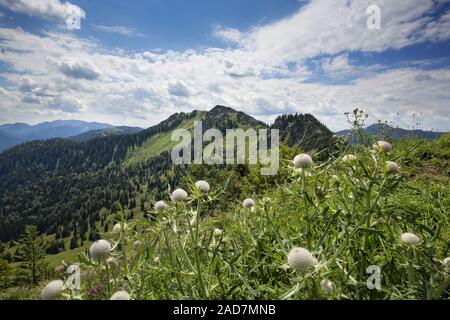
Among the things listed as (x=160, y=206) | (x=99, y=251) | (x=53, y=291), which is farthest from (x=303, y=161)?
(x=53, y=291)

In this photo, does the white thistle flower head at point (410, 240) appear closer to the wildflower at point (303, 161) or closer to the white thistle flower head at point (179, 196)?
the wildflower at point (303, 161)

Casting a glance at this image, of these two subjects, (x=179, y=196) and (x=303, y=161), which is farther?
(x=179, y=196)

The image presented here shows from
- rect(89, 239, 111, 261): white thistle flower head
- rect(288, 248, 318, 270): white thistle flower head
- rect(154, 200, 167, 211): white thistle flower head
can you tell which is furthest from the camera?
rect(154, 200, 167, 211): white thistle flower head

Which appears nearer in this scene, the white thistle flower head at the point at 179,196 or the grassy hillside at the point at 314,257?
the grassy hillside at the point at 314,257

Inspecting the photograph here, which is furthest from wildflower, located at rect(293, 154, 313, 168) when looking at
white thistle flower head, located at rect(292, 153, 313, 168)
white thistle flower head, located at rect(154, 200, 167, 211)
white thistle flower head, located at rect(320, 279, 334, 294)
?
white thistle flower head, located at rect(154, 200, 167, 211)

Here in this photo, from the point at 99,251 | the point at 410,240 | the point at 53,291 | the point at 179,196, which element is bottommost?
the point at 53,291

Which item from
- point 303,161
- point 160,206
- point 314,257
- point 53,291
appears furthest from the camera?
point 160,206

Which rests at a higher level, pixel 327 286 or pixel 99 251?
pixel 99 251

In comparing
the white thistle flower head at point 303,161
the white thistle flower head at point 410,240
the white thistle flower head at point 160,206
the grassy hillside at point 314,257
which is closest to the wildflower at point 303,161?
the white thistle flower head at point 303,161

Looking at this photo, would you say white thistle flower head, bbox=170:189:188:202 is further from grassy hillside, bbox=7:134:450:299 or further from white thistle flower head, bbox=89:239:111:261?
white thistle flower head, bbox=89:239:111:261

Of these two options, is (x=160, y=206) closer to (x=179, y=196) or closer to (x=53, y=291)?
(x=179, y=196)
